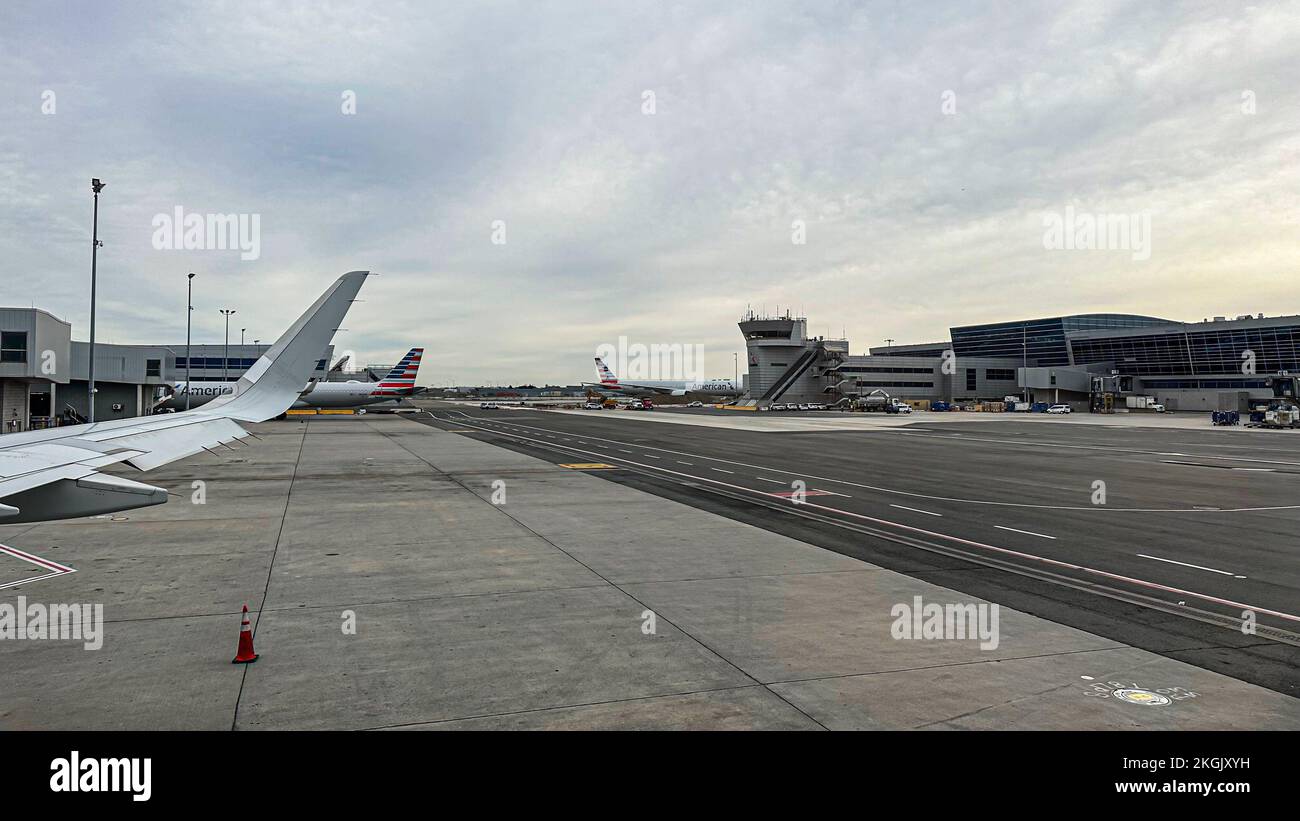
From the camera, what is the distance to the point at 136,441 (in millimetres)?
9328

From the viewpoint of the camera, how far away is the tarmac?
6496 millimetres

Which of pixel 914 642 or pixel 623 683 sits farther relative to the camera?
pixel 914 642

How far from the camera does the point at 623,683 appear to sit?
7172 millimetres

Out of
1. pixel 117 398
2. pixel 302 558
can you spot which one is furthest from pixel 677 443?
pixel 117 398

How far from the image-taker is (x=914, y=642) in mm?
8555

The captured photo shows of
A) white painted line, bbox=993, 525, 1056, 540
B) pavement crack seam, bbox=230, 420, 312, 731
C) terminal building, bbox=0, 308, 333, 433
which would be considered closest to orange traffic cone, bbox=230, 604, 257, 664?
pavement crack seam, bbox=230, 420, 312, 731

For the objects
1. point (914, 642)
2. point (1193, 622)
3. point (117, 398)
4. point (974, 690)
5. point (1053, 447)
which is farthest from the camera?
point (117, 398)

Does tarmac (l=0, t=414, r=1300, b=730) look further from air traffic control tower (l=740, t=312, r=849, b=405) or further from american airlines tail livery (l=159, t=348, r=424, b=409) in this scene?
air traffic control tower (l=740, t=312, r=849, b=405)

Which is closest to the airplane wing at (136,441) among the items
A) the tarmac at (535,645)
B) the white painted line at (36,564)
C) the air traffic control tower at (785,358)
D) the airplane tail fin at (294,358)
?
the airplane tail fin at (294,358)

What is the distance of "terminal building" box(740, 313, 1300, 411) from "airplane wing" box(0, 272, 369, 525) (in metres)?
111

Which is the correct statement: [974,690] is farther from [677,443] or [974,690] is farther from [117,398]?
[117,398]

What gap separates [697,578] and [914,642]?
388 centimetres

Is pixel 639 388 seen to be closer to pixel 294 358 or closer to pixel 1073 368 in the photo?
pixel 1073 368
